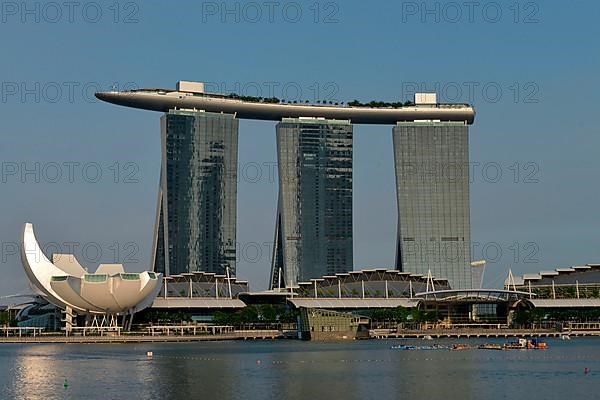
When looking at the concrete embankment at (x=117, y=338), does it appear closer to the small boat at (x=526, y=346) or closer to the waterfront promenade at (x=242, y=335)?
the waterfront promenade at (x=242, y=335)

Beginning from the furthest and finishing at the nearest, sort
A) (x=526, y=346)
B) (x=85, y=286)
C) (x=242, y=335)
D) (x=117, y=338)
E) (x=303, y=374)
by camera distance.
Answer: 1. (x=242, y=335)
2. (x=85, y=286)
3. (x=117, y=338)
4. (x=526, y=346)
5. (x=303, y=374)

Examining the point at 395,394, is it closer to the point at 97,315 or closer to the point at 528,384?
the point at 528,384

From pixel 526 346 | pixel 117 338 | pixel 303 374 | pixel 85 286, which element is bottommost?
pixel 303 374

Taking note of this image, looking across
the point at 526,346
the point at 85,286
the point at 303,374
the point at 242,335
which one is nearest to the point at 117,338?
the point at 85,286

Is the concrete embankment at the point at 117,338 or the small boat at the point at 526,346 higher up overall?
the concrete embankment at the point at 117,338

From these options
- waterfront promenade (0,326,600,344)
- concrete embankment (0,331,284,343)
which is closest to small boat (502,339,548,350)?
waterfront promenade (0,326,600,344)

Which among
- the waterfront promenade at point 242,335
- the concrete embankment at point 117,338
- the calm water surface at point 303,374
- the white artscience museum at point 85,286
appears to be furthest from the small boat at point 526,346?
the white artscience museum at point 85,286

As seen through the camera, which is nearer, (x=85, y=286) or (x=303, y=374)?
(x=303, y=374)

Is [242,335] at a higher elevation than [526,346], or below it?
higher

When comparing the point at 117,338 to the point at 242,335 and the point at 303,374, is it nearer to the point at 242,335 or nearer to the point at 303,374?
the point at 242,335
